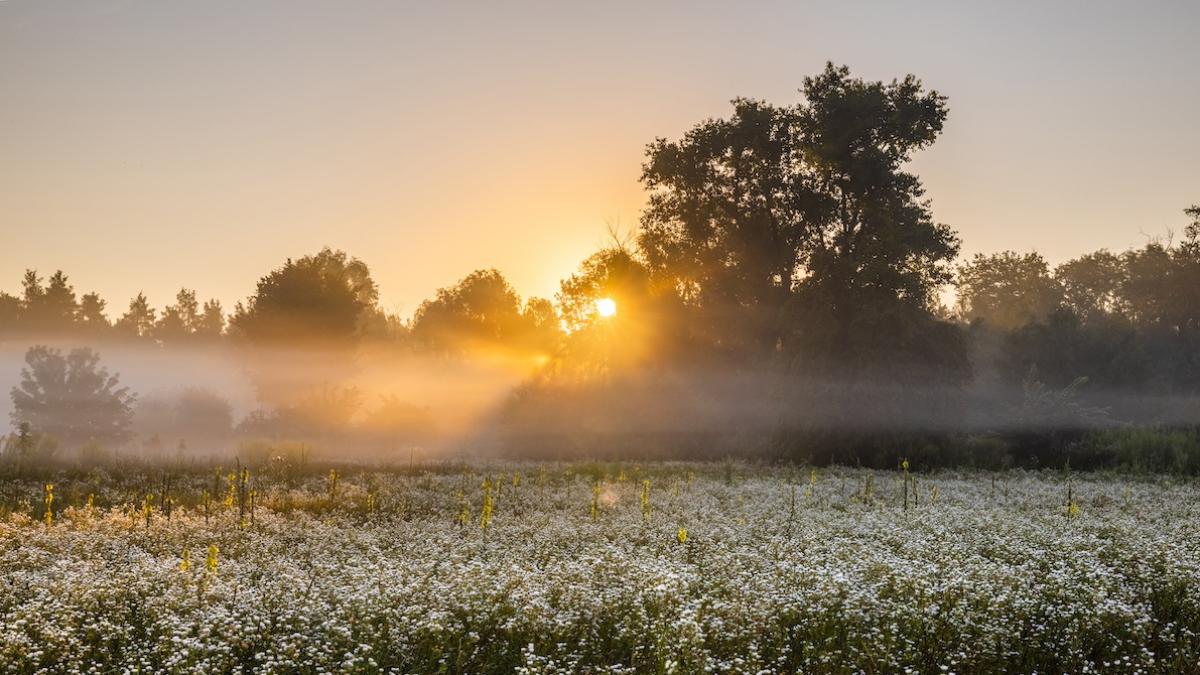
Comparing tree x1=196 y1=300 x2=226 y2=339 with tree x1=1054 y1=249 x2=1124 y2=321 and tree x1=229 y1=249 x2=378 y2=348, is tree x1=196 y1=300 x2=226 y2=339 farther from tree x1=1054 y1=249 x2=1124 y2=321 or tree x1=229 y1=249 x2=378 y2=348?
tree x1=1054 y1=249 x2=1124 y2=321

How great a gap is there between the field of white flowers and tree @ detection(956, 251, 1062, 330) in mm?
83316

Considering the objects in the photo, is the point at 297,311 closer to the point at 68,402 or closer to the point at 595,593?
the point at 68,402

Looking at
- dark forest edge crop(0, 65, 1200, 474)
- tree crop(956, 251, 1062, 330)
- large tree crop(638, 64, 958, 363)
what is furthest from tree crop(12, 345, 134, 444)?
tree crop(956, 251, 1062, 330)

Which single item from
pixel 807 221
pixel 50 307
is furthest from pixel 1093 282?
pixel 50 307

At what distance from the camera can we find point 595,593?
1074 cm

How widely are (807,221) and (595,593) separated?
118ft

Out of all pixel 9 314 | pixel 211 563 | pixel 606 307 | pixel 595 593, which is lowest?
pixel 595 593

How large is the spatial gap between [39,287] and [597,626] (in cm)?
12056

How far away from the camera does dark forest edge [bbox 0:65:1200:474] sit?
39031 millimetres

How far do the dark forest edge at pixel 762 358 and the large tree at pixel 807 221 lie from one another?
110 mm

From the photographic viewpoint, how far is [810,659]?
9.00 meters

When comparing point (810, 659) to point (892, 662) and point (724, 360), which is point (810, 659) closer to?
point (892, 662)

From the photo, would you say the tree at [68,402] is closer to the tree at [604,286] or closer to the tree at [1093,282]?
the tree at [604,286]

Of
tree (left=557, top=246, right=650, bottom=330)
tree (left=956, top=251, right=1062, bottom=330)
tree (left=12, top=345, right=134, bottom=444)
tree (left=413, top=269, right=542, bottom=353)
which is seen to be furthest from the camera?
tree (left=413, top=269, right=542, bottom=353)
